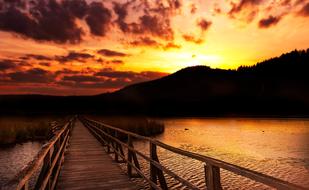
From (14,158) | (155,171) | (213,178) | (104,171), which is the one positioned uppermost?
(213,178)

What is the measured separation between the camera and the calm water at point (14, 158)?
1765cm

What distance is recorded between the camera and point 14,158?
22.0m

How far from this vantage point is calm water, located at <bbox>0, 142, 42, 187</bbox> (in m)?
17.6

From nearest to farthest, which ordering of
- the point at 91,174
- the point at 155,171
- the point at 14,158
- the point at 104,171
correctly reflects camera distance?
1. the point at 155,171
2. the point at 91,174
3. the point at 104,171
4. the point at 14,158

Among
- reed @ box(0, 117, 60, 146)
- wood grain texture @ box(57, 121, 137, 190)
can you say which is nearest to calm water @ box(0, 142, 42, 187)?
reed @ box(0, 117, 60, 146)

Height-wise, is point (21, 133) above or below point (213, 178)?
below

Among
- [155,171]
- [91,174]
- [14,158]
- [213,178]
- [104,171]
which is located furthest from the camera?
[14,158]

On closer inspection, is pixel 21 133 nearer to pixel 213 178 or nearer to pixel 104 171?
pixel 104 171

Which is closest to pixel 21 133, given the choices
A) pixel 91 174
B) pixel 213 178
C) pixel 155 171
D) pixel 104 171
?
pixel 104 171

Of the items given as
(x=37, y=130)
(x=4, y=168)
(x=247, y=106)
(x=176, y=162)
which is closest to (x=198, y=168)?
(x=176, y=162)

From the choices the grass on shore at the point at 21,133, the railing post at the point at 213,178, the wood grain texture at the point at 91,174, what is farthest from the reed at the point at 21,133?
the railing post at the point at 213,178

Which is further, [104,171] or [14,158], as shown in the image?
[14,158]

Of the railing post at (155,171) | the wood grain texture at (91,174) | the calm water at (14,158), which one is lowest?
the calm water at (14,158)

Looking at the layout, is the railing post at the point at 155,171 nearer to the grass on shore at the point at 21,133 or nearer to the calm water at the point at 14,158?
the calm water at the point at 14,158
